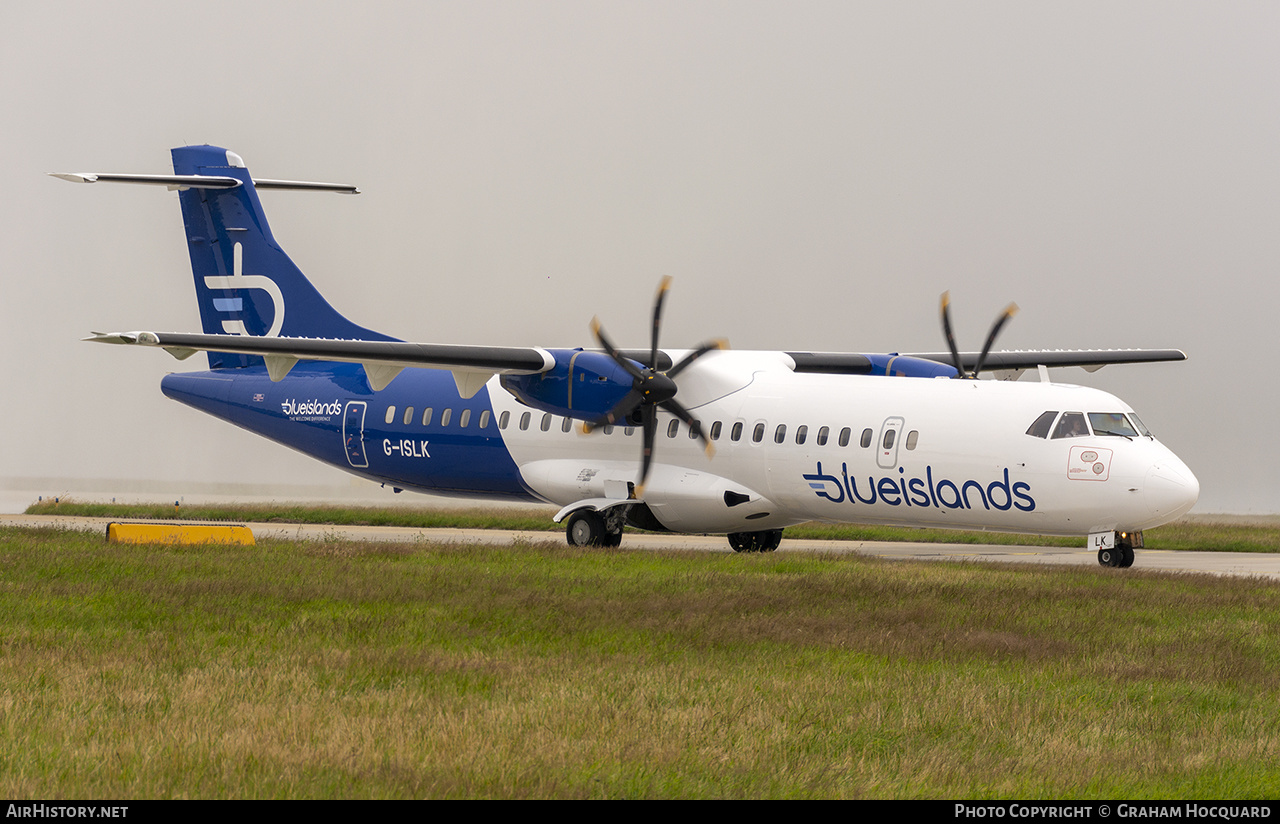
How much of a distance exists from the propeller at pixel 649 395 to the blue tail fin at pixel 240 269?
798cm

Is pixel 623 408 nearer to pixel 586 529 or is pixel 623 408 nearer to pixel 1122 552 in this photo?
pixel 586 529

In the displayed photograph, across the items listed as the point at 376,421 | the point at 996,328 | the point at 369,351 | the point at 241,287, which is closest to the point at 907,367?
the point at 996,328

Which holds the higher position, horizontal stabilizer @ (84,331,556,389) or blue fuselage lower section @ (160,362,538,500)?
horizontal stabilizer @ (84,331,556,389)

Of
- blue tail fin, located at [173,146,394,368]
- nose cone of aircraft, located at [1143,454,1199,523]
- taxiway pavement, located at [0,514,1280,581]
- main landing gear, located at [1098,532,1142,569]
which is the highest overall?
blue tail fin, located at [173,146,394,368]

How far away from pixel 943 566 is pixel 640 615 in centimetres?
729

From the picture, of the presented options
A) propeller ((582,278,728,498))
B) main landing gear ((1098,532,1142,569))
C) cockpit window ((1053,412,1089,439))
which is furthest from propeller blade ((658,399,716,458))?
main landing gear ((1098,532,1142,569))

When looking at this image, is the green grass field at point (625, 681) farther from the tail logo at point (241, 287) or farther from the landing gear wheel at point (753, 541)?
the tail logo at point (241, 287)

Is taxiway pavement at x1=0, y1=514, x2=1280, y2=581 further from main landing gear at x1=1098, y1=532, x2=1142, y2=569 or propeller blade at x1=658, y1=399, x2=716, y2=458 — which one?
propeller blade at x1=658, y1=399, x2=716, y2=458

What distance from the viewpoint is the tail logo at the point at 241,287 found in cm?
2814

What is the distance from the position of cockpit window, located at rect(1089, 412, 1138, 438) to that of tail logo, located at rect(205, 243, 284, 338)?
674 inches

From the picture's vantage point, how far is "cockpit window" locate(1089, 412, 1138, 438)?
19.5m

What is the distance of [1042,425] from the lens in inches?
774

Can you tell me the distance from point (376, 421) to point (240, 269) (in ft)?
17.2

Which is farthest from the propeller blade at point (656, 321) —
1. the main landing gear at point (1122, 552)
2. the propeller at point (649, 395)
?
the main landing gear at point (1122, 552)
